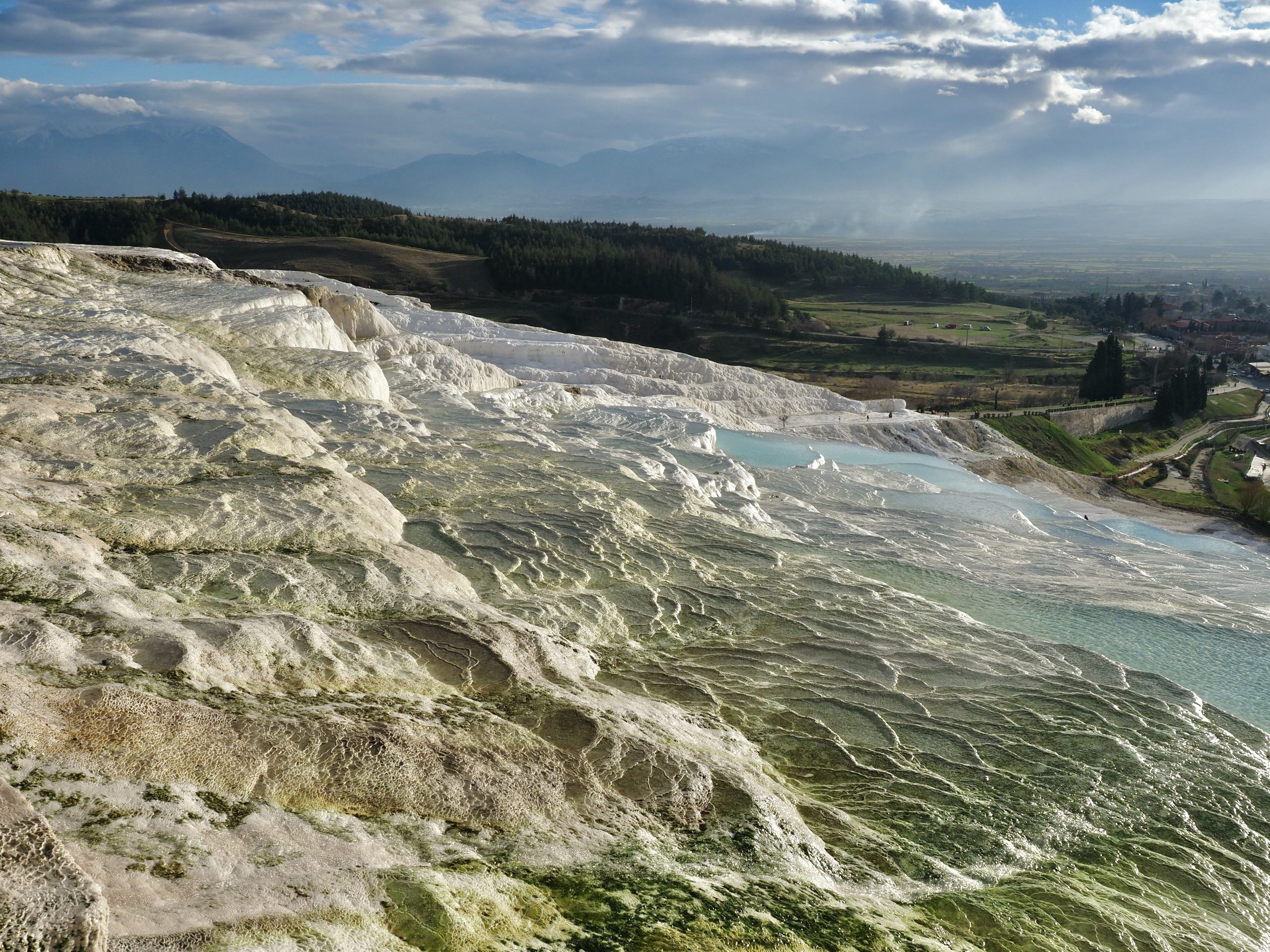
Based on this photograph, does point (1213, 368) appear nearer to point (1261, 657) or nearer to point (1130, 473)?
point (1130, 473)

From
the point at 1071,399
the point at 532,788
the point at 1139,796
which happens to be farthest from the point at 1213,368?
the point at 532,788

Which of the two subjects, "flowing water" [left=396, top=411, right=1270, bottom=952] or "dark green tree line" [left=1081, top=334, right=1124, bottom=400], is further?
"dark green tree line" [left=1081, top=334, right=1124, bottom=400]

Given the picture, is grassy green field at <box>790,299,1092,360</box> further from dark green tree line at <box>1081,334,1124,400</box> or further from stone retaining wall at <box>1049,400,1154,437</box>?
stone retaining wall at <box>1049,400,1154,437</box>

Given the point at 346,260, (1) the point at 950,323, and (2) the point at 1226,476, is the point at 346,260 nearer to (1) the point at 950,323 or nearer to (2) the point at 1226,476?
(1) the point at 950,323

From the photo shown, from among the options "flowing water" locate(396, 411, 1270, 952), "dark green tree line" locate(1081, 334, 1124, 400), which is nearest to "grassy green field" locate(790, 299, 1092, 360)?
"dark green tree line" locate(1081, 334, 1124, 400)

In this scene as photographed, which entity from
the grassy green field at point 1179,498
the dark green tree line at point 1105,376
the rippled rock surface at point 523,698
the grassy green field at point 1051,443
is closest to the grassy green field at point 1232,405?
the dark green tree line at point 1105,376

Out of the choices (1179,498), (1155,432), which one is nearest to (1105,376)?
(1155,432)
